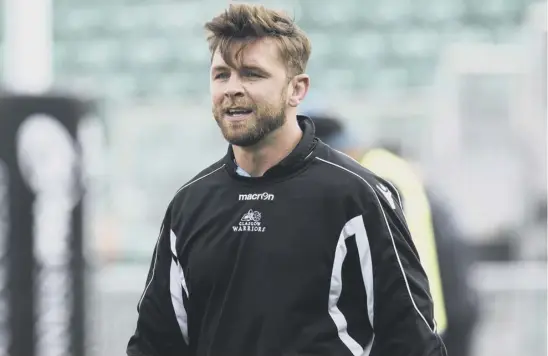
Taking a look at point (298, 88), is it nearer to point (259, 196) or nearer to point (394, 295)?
point (259, 196)

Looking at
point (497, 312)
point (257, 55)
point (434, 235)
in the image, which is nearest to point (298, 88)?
point (257, 55)

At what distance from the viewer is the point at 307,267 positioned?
6.70 feet

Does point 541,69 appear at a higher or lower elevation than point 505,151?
higher

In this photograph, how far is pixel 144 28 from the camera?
9797 mm

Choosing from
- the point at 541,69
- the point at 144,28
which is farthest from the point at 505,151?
the point at 144,28

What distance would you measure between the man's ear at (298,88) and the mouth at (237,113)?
0.11 metres

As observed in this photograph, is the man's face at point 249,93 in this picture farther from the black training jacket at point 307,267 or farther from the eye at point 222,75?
the black training jacket at point 307,267

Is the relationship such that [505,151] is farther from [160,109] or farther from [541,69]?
[160,109]

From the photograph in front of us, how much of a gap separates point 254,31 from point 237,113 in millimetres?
159

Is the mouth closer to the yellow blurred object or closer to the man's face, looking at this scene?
the man's face

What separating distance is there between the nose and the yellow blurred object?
4.82 ft

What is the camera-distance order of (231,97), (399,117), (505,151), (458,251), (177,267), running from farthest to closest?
(399,117) → (505,151) → (458,251) → (177,267) → (231,97)

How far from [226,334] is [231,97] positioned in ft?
1.49

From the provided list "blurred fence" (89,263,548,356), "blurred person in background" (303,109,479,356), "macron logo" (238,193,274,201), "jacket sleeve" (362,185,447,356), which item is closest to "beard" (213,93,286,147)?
"macron logo" (238,193,274,201)
